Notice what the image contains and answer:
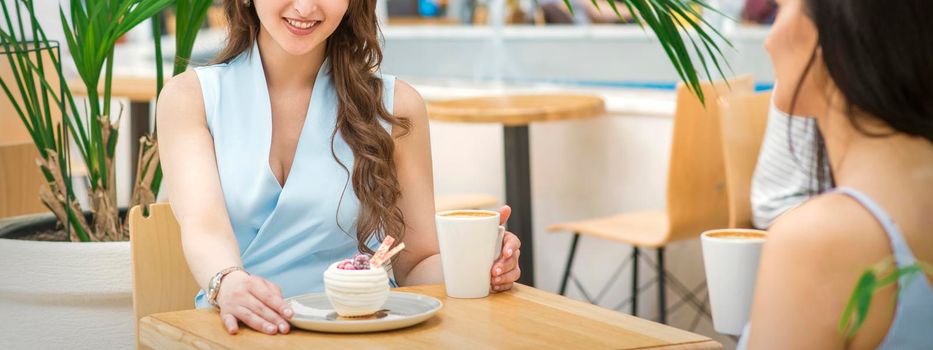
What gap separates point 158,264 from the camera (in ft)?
6.44

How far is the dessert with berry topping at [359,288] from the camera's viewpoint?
5.14 feet

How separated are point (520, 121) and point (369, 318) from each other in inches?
98.7

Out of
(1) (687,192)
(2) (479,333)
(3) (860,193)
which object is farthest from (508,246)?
(1) (687,192)

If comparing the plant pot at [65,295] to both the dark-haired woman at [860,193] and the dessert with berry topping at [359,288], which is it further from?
the dark-haired woman at [860,193]

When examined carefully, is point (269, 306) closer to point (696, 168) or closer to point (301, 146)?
point (301, 146)

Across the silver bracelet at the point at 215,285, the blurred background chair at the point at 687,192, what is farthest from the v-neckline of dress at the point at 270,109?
the blurred background chair at the point at 687,192

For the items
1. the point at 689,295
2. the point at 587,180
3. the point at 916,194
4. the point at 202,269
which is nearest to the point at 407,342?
the point at 202,269

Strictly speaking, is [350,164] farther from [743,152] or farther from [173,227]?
[743,152]

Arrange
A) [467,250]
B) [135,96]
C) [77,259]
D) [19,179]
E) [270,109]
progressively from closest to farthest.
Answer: [467,250]
[270,109]
[77,259]
[19,179]
[135,96]

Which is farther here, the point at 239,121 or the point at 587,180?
the point at 587,180

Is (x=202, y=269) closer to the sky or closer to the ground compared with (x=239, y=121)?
closer to the ground

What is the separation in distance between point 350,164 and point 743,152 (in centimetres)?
185

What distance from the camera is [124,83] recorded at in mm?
5391

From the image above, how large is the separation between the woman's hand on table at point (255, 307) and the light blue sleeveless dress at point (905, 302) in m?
0.69
